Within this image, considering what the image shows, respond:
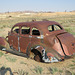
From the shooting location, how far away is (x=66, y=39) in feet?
16.7

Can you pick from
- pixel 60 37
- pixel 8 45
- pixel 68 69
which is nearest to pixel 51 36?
pixel 60 37

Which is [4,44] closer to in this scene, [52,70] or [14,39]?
[14,39]

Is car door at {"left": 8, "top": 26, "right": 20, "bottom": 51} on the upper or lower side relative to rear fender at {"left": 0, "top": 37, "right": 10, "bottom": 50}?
upper

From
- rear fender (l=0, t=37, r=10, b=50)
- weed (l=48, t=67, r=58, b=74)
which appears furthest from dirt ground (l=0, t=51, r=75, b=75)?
rear fender (l=0, t=37, r=10, b=50)

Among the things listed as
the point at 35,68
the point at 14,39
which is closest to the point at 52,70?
the point at 35,68

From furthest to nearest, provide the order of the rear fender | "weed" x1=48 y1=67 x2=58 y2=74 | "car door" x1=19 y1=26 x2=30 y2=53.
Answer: the rear fender → "car door" x1=19 y1=26 x2=30 y2=53 → "weed" x1=48 y1=67 x2=58 y2=74

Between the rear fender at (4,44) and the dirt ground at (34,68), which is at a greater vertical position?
the rear fender at (4,44)

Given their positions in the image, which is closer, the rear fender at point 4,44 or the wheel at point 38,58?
the wheel at point 38,58

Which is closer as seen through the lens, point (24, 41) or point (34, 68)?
point (34, 68)

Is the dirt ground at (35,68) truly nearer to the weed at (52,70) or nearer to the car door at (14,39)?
the weed at (52,70)

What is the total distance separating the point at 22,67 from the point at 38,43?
1.17 metres

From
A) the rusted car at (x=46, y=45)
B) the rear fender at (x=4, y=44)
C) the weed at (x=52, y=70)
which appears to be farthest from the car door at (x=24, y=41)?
the weed at (x=52, y=70)

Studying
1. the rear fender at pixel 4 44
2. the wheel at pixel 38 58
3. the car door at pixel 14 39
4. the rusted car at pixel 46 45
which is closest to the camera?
the rusted car at pixel 46 45

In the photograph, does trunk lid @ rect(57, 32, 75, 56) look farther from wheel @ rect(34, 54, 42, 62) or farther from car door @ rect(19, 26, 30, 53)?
car door @ rect(19, 26, 30, 53)
